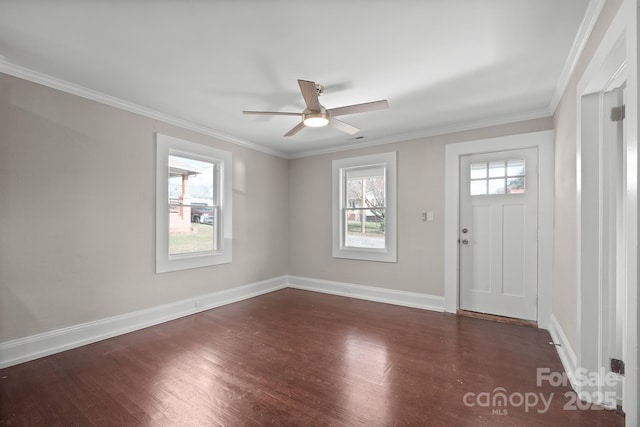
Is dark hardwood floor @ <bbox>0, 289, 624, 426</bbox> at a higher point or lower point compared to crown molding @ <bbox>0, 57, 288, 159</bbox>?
lower

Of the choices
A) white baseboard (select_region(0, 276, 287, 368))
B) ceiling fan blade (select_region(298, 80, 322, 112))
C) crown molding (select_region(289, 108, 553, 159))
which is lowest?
white baseboard (select_region(0, 276, 287, 368))

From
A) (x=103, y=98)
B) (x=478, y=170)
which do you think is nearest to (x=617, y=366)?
(x=478, y=170)

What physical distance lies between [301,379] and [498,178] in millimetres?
3381

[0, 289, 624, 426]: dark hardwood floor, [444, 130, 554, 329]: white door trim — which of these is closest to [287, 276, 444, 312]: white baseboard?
[444, 130, 554, 329]: white door trim

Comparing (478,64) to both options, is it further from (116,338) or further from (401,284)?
(116,338)

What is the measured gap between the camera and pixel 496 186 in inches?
145

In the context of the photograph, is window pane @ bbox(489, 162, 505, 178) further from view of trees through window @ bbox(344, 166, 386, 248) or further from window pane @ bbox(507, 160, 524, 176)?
view of trees through window @ bbox(344, 166, 386, 248)

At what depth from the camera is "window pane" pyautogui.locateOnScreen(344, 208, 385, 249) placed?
4.59 m

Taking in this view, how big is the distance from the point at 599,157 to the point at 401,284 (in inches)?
113

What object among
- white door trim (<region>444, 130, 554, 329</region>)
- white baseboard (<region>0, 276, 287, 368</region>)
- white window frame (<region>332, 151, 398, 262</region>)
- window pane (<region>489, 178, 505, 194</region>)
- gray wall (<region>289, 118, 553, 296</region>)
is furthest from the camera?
white window frame (<region>332, 151, 398, 262</region>)

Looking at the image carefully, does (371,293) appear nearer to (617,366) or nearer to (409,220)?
(409,220)

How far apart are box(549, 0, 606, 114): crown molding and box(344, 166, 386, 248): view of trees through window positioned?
2.35 meters

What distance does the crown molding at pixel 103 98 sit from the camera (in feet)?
8.12

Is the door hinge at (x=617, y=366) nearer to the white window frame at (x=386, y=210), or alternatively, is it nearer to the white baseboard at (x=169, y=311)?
the white baseboard at (x=169, y=311)
